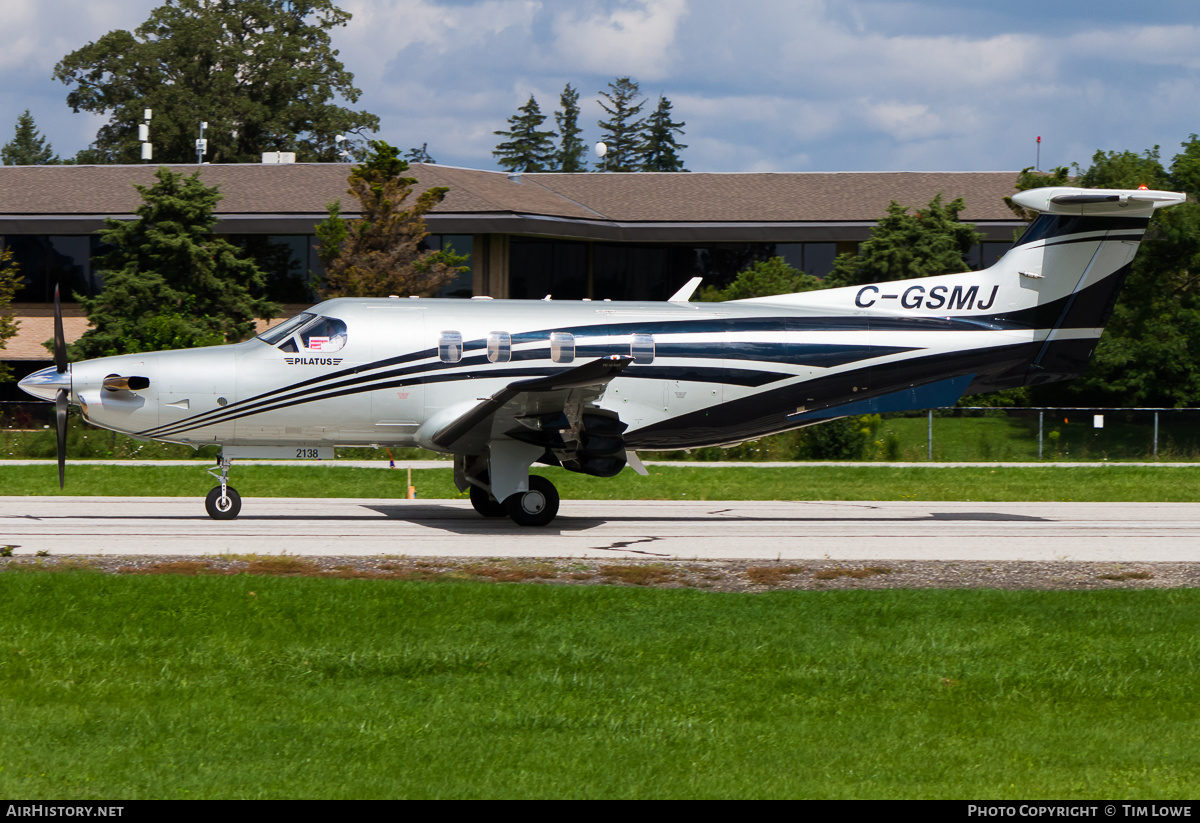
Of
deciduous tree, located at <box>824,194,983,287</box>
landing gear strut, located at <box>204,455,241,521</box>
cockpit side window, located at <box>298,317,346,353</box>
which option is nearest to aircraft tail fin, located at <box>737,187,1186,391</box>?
cockpit side window, located at <box>298,317,346,353</box>

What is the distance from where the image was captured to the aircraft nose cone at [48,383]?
51.2 ft

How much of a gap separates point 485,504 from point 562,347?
271 centimetres

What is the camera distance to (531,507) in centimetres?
1653

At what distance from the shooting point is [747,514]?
19234mm

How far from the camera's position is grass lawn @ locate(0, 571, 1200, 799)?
6.22 metres

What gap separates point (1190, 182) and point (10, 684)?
120 ft

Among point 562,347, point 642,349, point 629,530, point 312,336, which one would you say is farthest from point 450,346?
point 629,530

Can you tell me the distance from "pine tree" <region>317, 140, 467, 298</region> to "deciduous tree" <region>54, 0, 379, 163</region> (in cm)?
4156

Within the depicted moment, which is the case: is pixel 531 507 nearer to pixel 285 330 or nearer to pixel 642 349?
pixel 642 349

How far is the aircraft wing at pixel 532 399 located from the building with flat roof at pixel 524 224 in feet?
82.6

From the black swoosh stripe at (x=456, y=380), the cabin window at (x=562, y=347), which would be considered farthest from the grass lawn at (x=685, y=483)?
the cabin window at (x=562, y=347)
